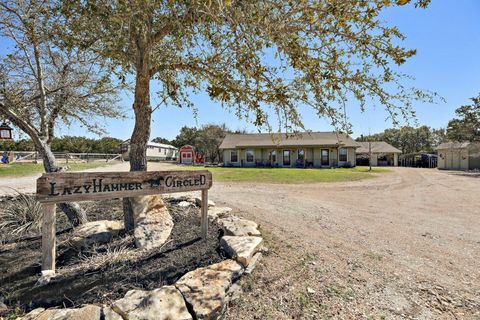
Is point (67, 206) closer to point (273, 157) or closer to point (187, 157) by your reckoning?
point (273, 157)

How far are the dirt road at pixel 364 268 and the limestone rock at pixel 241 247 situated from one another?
0.22 m

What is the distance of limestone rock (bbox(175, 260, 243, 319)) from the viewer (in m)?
2.20

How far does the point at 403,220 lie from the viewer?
589 cm

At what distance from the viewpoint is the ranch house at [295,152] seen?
94.4ft

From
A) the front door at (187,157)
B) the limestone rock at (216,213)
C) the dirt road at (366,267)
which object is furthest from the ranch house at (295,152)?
the limestone rock at (216,213)

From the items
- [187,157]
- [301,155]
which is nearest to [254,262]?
[301,155]

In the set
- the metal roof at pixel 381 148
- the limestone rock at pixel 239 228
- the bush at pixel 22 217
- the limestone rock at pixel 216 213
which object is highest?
the metal roof at pixel 381 148

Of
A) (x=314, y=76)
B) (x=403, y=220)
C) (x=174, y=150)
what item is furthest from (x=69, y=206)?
(x=174, y=150)

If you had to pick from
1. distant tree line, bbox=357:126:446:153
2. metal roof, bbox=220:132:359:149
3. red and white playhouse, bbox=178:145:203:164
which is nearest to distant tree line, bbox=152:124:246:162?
red and white playhouse, bbox=178:145:203:164

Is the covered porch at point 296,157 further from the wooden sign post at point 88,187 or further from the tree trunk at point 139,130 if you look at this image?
the wooden sign post at point 88,187

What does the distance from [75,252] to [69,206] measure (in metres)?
1.08

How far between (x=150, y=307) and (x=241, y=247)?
1.32 meters

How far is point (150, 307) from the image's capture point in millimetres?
2096

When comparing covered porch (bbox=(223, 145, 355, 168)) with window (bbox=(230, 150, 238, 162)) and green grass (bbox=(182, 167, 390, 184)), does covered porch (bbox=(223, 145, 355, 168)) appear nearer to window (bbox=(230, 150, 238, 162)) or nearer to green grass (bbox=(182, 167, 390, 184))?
window (bbox=(230, 150, 238, 162))
